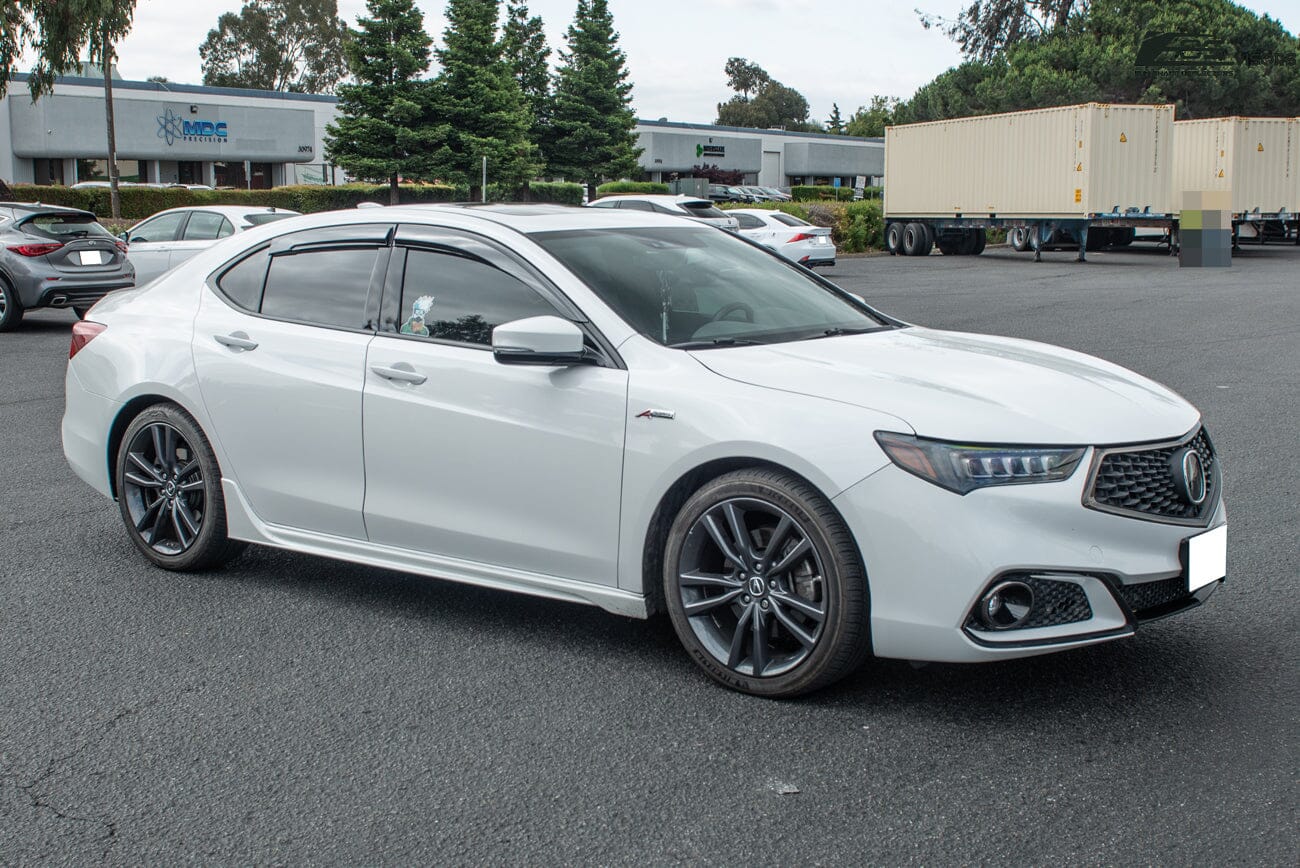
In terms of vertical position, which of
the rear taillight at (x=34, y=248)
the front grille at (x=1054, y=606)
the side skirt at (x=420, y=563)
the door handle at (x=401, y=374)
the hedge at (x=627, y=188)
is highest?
the hedge at (x=627, y=188)

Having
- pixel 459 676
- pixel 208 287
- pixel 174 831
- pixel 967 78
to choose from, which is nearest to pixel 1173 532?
pixel 459 676

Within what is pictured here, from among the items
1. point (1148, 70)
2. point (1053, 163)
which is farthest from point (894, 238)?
point (1148, 70)

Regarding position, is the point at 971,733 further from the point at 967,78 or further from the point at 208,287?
the point at 967,78

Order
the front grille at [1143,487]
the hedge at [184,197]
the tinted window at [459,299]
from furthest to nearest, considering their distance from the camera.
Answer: the hedge at [184,197] → the tinted window at [459,299] → the front grille at [1143,487]

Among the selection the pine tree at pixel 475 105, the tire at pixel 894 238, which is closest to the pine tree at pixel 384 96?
the pine tree at pixel 475 105

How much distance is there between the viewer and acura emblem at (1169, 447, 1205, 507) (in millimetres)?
3926

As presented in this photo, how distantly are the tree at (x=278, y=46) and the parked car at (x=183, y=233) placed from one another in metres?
76.7

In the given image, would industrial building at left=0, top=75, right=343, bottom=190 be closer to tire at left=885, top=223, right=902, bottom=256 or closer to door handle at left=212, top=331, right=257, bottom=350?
tire at left=885, top=223, right=902, bottom=256

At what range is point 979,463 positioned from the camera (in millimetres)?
3686

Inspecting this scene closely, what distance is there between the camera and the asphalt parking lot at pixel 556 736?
319 centimetres

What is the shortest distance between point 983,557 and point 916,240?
3617cm

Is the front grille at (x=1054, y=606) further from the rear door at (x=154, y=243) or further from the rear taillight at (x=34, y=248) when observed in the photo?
the rear door at (x=154, y=243)

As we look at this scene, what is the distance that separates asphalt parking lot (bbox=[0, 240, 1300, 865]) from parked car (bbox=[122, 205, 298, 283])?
12143 millimetres

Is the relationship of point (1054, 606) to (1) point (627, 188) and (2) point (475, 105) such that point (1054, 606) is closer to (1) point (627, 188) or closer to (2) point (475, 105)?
(2) point (475, 105)
